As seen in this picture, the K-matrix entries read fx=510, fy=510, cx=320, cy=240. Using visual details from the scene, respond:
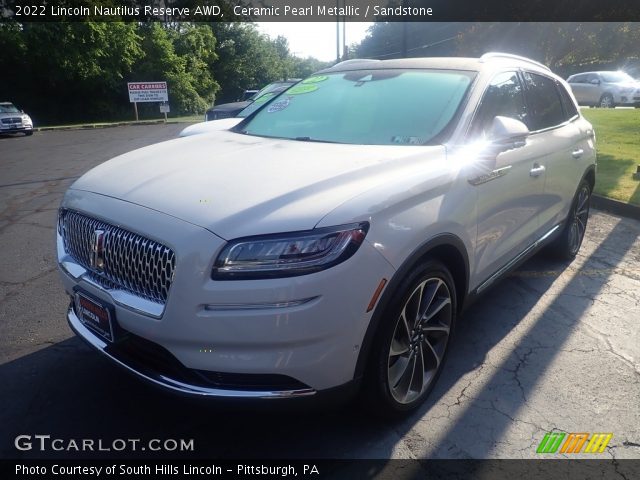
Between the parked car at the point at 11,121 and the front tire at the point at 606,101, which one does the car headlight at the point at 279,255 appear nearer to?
the parked car at the point at 11,121

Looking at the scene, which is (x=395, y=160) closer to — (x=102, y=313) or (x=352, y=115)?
(x=352, y=115)

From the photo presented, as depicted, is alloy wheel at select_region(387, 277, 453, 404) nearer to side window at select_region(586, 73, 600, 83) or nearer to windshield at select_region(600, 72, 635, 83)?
windshield at select_region(600, 72, 635, 83)

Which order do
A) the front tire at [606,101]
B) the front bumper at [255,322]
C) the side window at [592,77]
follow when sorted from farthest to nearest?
the side window at [592,77], the front tire at [606,101], the front bumper at [255,322]

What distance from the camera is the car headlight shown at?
204cm

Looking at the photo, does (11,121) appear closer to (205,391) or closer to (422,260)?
(205,391)

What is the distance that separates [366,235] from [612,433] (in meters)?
1.72

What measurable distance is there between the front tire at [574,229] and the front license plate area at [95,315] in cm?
399

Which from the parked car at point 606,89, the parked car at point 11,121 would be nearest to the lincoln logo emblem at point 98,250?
the parked car at point 11,121

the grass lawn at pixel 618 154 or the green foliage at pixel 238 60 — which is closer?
the grass lawn at pixel 618 154

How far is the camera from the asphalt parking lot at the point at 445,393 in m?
2.53

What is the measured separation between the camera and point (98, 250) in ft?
8.02

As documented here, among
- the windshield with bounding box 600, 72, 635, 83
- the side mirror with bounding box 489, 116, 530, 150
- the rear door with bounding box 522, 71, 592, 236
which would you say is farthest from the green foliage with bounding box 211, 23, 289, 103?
the side mirror with bounding box 489, 116, 530, 150

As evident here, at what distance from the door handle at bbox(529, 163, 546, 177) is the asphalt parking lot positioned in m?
1.09

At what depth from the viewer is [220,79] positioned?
5022 centimetres
